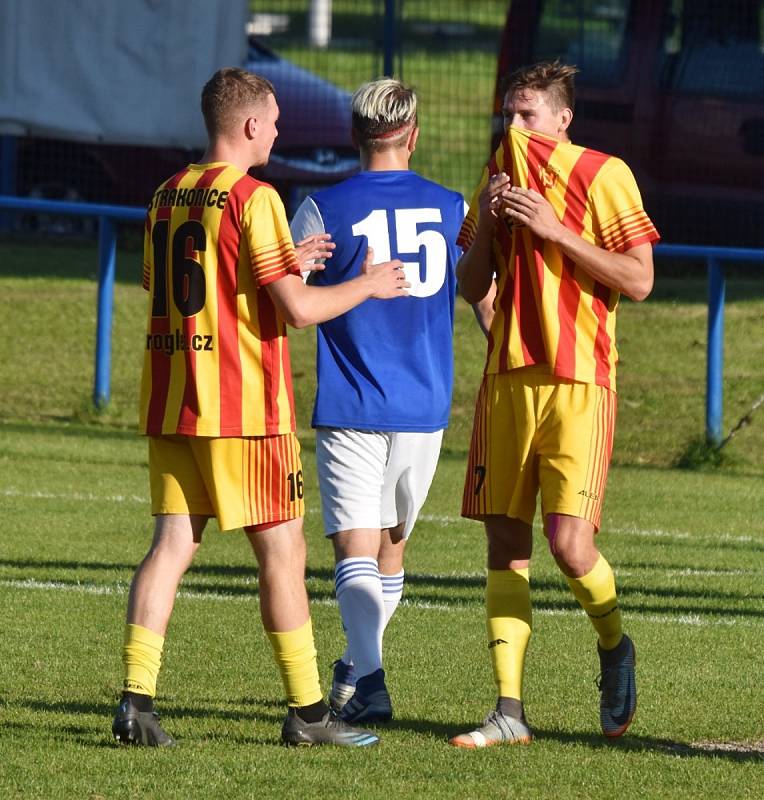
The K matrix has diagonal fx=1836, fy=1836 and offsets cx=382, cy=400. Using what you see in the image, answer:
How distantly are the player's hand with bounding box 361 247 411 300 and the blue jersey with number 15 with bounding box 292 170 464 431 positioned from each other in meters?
0.25

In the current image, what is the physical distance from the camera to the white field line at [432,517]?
9.53 metres

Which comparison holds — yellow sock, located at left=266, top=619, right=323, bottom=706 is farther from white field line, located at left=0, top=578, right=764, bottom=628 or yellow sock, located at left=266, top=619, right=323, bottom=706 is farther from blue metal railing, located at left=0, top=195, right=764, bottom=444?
blue metal railing, located at left=0, top=195, right=764, bottom=444

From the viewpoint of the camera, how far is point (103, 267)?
1294cm

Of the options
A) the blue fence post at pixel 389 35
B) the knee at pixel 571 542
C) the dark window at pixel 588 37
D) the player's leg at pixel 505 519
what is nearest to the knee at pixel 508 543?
the player's leg at pixel 505 519

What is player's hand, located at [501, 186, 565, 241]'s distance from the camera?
205 inches

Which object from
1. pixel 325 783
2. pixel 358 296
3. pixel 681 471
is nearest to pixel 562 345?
pixel 358 296

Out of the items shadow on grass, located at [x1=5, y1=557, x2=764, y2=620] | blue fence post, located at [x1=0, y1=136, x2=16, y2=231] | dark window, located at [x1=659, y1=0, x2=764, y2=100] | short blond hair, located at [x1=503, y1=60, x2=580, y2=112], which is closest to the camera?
short blond hair, located at [x1=503, y1=60, x2=580, y2=112]

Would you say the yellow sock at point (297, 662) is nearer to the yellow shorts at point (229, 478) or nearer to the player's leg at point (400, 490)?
the yellow shorts at point (229, 478)

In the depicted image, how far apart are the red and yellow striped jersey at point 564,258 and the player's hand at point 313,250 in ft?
1.81

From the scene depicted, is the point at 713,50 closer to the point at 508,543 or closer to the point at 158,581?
the point at 508,543

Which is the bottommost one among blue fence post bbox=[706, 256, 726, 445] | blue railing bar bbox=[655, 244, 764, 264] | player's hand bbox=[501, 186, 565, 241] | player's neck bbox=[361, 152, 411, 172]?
blue fence post bbox=[706, 256, 726, 445]

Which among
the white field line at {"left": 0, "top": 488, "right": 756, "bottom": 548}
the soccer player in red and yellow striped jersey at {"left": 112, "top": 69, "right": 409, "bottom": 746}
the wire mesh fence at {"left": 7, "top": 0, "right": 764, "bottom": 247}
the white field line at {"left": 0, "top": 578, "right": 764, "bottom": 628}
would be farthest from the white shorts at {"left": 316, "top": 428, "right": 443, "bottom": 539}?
the wire mesh fence at {"left": 7, "top": 0, "right": 764, "bottom": 247}

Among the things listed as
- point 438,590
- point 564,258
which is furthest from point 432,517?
point 564,258

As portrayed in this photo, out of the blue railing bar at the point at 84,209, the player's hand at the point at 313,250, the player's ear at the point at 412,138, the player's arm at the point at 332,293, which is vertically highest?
the player's ear at the point at 412,138
